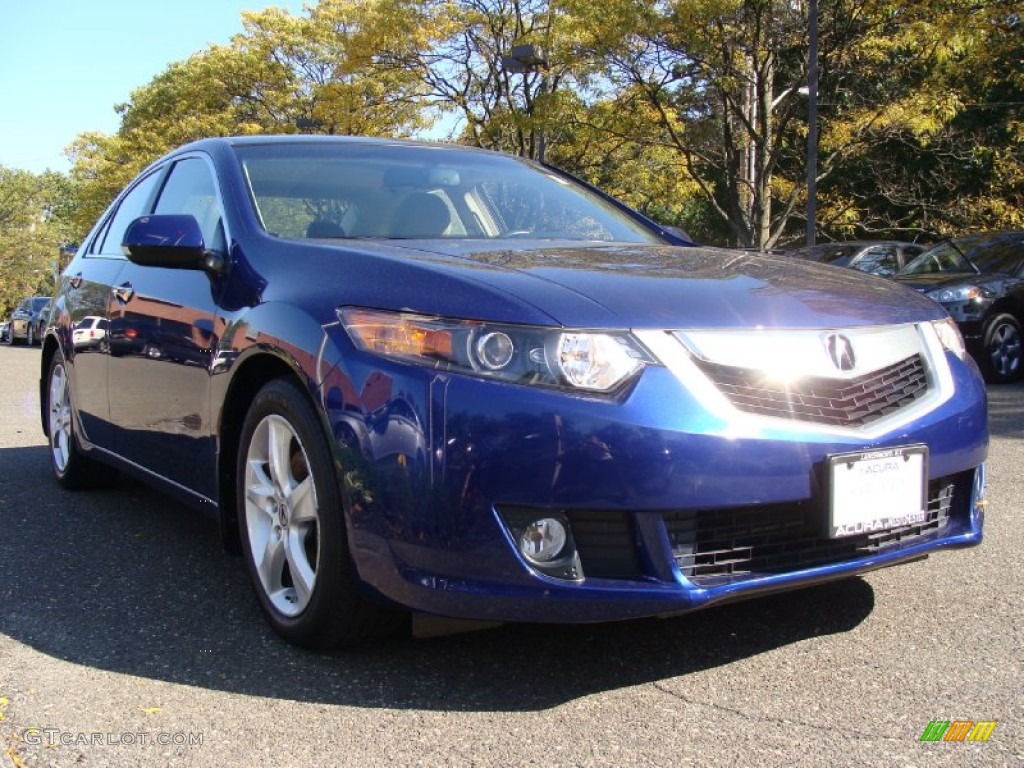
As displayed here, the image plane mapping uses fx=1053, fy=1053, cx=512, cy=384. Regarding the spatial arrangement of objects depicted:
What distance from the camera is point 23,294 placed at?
215 feet

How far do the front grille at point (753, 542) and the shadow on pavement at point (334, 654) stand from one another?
368 mm

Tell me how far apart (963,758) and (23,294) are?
7079 cm

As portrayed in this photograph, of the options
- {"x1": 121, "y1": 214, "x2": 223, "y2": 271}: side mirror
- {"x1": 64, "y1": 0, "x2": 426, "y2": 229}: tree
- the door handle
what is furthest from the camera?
{"x1": 64, "y1": 0, "x2": 426, "y2": 229}: tree

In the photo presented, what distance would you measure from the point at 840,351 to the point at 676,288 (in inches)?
17.7

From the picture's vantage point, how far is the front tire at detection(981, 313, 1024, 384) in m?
10.2

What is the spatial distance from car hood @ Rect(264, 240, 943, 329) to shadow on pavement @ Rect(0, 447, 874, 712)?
94 cm

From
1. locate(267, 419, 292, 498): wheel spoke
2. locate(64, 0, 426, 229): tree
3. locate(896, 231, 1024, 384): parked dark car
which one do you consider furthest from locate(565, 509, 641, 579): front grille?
locate(64, 0, 426, 229): tree

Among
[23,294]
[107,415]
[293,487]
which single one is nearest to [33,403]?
[107,415]

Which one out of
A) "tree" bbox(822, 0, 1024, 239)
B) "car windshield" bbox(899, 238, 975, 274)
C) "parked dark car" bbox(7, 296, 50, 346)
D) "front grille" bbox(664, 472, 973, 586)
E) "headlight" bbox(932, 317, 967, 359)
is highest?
"tree" bbox(822, 0, 1024, 239)

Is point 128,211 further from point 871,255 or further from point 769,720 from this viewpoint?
point 871,255

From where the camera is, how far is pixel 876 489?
2637mm

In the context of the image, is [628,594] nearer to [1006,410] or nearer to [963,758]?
[963,758]

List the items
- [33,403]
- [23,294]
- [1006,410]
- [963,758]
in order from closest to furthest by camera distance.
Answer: [963,758]
[1006,410]
[33,403]
[23,294]

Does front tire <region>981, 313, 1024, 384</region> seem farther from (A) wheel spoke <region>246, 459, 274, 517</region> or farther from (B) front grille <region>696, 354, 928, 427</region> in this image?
(A) wheel spoke <region>246, 459, 274, 517</region>
